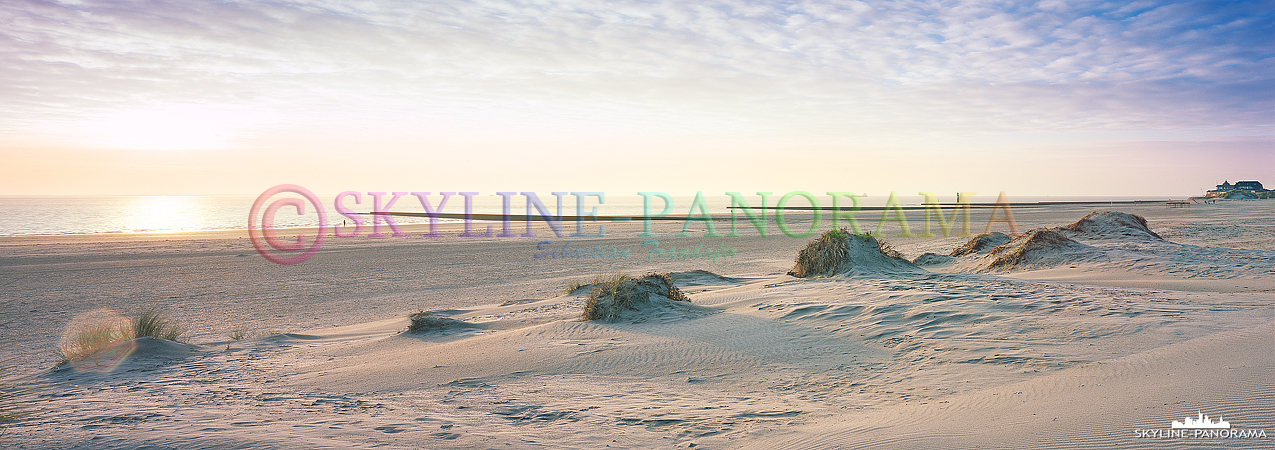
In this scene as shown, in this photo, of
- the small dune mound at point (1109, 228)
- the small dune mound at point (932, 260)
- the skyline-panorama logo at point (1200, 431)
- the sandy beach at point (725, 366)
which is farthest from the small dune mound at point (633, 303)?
the small dune mound at point (1109, 228)

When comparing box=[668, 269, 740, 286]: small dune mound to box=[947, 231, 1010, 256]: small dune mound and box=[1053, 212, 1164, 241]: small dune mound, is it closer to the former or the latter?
box=[947, 231, 1010, 256]: small dune mound

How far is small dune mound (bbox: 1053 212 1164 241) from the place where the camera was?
15.4m

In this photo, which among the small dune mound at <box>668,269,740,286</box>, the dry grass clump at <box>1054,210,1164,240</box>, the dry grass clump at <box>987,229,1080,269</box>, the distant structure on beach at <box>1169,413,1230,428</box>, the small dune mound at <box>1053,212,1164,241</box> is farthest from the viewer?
the dry grass clump at <box>1054,210,1164,240</box>

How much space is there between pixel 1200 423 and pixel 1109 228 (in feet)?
49.7

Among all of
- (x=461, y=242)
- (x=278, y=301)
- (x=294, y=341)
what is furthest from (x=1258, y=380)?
(x=461, y=242)

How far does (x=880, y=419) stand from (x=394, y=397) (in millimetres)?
3745

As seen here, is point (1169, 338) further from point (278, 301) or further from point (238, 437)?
point (278, 301)

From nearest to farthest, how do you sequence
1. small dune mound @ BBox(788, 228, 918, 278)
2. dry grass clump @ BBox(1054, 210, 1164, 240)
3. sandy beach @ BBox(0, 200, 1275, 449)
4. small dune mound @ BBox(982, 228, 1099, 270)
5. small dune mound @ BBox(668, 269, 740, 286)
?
sandy beach @ BBox(0, 200, 1275, 449), small dune mound @ BBox(788, 228, 918, 278), small dune mound @ BBox(982, 228, 1099, 270), small dune mound @ BBox(668, 269, 740, 286), dry grass clump @ BBox(1054, 210, 1164, 240)

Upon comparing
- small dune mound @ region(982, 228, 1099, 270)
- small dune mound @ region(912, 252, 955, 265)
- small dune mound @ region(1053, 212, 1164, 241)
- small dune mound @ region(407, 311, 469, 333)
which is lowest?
small dune mound @ region(407, 311, 469, 333)

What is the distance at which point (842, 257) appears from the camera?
11445mm

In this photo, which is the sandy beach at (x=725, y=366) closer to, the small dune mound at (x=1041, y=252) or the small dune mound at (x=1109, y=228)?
the small dune mound at (x=1041, y=252)

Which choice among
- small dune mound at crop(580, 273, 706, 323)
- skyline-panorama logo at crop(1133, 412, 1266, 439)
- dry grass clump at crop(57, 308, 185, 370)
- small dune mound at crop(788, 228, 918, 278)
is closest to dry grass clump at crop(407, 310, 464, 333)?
small dune mound at crop(580, 273, 706, 323)

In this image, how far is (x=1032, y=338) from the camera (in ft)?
19.4

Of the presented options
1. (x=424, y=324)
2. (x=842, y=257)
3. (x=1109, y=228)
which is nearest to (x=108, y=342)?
(x=424, y=324)
